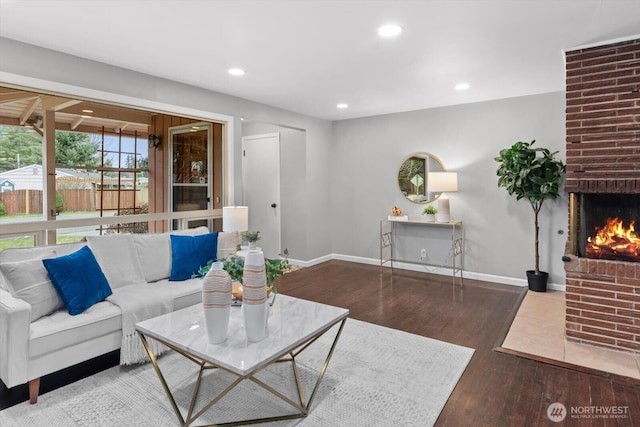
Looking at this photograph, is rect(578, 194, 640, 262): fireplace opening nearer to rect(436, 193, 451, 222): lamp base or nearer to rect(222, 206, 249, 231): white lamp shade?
rect(436, 193, 451, 222): lamp base

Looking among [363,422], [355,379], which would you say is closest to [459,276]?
[355,379]

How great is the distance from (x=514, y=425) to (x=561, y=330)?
1620 millimetres

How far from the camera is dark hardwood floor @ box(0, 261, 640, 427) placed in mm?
2141

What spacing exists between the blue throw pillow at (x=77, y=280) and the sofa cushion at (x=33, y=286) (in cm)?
5

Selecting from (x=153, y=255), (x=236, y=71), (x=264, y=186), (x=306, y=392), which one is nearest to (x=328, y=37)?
(x=236, y=71)

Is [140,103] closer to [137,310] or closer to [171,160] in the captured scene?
[171,160]

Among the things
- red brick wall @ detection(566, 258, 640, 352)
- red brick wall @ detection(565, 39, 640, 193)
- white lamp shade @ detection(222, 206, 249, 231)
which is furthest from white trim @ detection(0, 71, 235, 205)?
red brick wall @ detection(566, 258, 640, 352)

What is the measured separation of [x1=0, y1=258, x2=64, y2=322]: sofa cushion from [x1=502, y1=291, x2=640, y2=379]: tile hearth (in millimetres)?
3378

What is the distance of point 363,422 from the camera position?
201 centimetres

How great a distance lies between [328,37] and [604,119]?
7.53ft

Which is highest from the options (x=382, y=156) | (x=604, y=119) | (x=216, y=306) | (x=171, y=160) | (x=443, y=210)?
(x=382, y=156)

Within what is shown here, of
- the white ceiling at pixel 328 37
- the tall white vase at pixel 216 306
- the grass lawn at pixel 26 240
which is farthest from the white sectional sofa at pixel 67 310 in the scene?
the white ceiling at pixel 328 37

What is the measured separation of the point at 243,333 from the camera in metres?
2.04

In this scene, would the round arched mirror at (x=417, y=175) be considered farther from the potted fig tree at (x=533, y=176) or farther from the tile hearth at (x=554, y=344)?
the tile hearth at (x=554, y=344)
